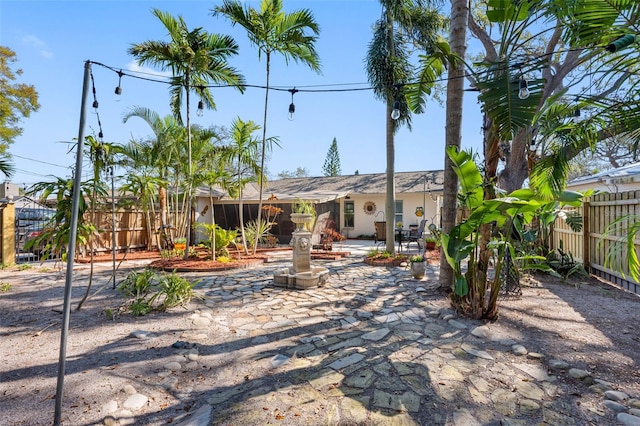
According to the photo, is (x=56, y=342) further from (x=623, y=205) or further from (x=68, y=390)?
(x=623, y=205)

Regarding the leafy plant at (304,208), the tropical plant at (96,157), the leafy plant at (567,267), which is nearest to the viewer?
the tropical plant at (96,157)

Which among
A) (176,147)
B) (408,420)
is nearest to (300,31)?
(176,147)

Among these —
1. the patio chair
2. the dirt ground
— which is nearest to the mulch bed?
the dirt ground

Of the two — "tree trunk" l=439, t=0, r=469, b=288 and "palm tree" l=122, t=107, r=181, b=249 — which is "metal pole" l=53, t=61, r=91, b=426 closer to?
"tree trunk" l=439, t=0, r=469, b=288

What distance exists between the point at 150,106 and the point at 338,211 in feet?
36.8

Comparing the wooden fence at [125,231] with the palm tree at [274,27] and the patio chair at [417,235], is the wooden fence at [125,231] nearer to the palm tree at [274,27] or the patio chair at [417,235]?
the palm tree at [274,27]

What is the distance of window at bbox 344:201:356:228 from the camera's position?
19.5 metres

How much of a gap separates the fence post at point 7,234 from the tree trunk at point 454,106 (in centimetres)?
1162

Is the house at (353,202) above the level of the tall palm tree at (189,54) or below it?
below

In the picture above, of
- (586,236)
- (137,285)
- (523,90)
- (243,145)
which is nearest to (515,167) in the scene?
(586,236)

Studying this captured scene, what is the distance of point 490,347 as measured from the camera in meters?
3.84

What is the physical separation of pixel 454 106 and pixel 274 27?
5911 millimetres

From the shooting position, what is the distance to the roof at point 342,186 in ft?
51.6

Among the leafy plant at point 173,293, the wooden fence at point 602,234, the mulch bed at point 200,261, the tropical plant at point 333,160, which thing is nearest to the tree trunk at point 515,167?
the wooden fence at point 602,234
